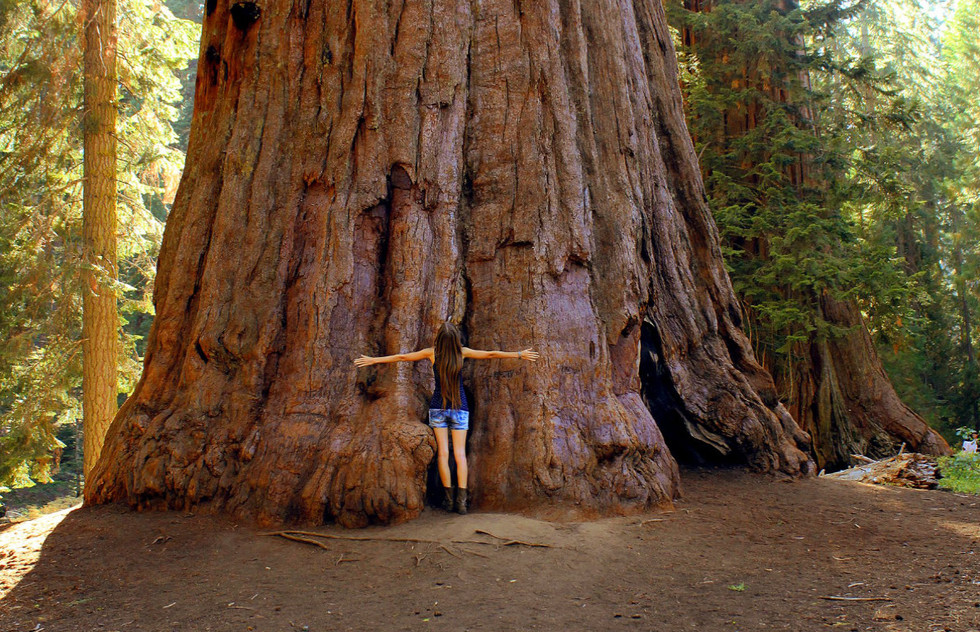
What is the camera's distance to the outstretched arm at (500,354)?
590cm

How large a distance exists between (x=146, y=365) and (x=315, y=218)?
6.69 ft

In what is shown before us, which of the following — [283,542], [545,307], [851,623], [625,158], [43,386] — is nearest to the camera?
[851,623]

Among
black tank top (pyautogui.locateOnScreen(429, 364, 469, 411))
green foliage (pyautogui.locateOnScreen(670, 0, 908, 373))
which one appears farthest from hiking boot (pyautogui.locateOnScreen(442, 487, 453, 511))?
green foliage (pyautogui.locateOnScreen(670, 0, 908, 373))

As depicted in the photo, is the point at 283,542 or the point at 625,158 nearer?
the point at 283,542

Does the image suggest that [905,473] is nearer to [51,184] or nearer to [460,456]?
[460,456]

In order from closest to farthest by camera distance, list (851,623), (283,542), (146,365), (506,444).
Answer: (851,623)
(283,542)
(506,444)
(146,365)

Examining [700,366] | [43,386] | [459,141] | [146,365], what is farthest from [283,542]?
[43,386]

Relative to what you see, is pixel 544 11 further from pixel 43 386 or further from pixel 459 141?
pixel 43 386

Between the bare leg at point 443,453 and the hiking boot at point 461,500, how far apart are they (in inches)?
3.5

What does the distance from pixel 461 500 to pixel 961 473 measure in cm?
633

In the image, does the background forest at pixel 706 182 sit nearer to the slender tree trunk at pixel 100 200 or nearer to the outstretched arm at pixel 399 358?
the slender tree trunk at pixel 100 200

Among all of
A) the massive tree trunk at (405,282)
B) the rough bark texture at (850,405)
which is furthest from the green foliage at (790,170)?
the massive tree trunk at (405,282)

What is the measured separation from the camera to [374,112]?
6.45 m

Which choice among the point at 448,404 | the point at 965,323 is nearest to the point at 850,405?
the point at 448,404
